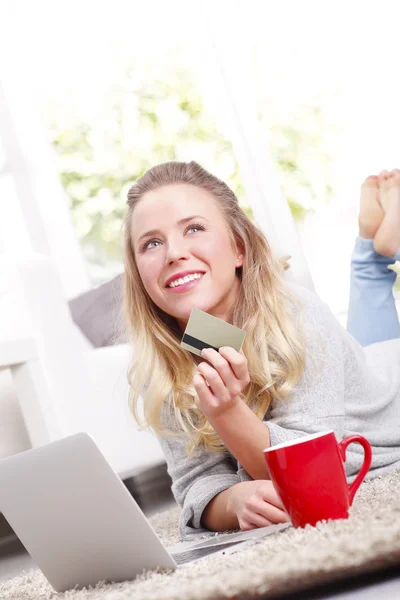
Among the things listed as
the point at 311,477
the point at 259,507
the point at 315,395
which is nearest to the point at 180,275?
the point at 315,395

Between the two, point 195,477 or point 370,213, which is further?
point 370,213

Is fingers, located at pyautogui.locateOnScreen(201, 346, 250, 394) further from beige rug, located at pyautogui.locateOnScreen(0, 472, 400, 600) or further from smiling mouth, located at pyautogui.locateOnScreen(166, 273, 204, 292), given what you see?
smiling mouth, located at pyautogui.locateOnScreen(166, 273, 204, 292)

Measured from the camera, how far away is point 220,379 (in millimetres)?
997

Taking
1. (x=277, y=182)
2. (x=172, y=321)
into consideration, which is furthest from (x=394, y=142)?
(x=172, y=321)

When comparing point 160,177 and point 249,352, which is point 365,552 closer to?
point 249,352

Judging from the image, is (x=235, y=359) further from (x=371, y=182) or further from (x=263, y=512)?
(x=371, y=182)

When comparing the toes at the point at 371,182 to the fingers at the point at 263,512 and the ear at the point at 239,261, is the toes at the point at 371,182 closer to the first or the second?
the ear at the point at 239,261

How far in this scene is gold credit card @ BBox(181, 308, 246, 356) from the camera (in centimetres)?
96

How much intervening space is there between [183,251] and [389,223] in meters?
1.02

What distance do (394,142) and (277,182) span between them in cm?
46

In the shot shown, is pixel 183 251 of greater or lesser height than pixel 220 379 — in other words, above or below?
above

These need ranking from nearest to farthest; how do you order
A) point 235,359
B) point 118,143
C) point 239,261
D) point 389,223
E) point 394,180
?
point 235,359 < point 239,261 < point 389,223 < point 394,180 < point 118,143

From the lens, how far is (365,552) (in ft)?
2.21

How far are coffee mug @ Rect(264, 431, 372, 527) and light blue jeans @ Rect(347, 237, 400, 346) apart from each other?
140 centimetres
